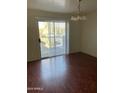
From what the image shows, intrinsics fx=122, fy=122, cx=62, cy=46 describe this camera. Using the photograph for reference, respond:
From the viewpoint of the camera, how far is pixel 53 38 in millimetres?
6246

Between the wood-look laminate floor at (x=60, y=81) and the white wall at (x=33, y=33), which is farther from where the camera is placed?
the white wall at (x=33, y=33)

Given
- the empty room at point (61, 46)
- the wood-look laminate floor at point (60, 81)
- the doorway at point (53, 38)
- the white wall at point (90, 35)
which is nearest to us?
the wood-look laminate floor at point (60, 81)

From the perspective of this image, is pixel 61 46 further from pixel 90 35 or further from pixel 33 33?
pixel 33 33

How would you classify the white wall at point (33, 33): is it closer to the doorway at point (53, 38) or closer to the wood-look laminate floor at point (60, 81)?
the doorway at point (53, 38)

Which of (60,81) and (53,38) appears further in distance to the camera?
(53,38)

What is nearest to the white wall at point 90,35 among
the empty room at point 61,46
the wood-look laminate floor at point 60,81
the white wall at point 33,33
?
the empty room at point 61,46

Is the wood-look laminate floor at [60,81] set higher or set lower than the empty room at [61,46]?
lower

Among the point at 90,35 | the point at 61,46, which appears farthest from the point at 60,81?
the point at 90,35

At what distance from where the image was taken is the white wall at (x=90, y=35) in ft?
20.4

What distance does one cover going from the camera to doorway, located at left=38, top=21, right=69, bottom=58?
5.81 meters

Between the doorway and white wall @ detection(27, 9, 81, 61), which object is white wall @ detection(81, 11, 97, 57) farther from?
white wall @ detection(27, 9, 81, 61)

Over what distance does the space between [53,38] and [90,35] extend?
2011 mm
